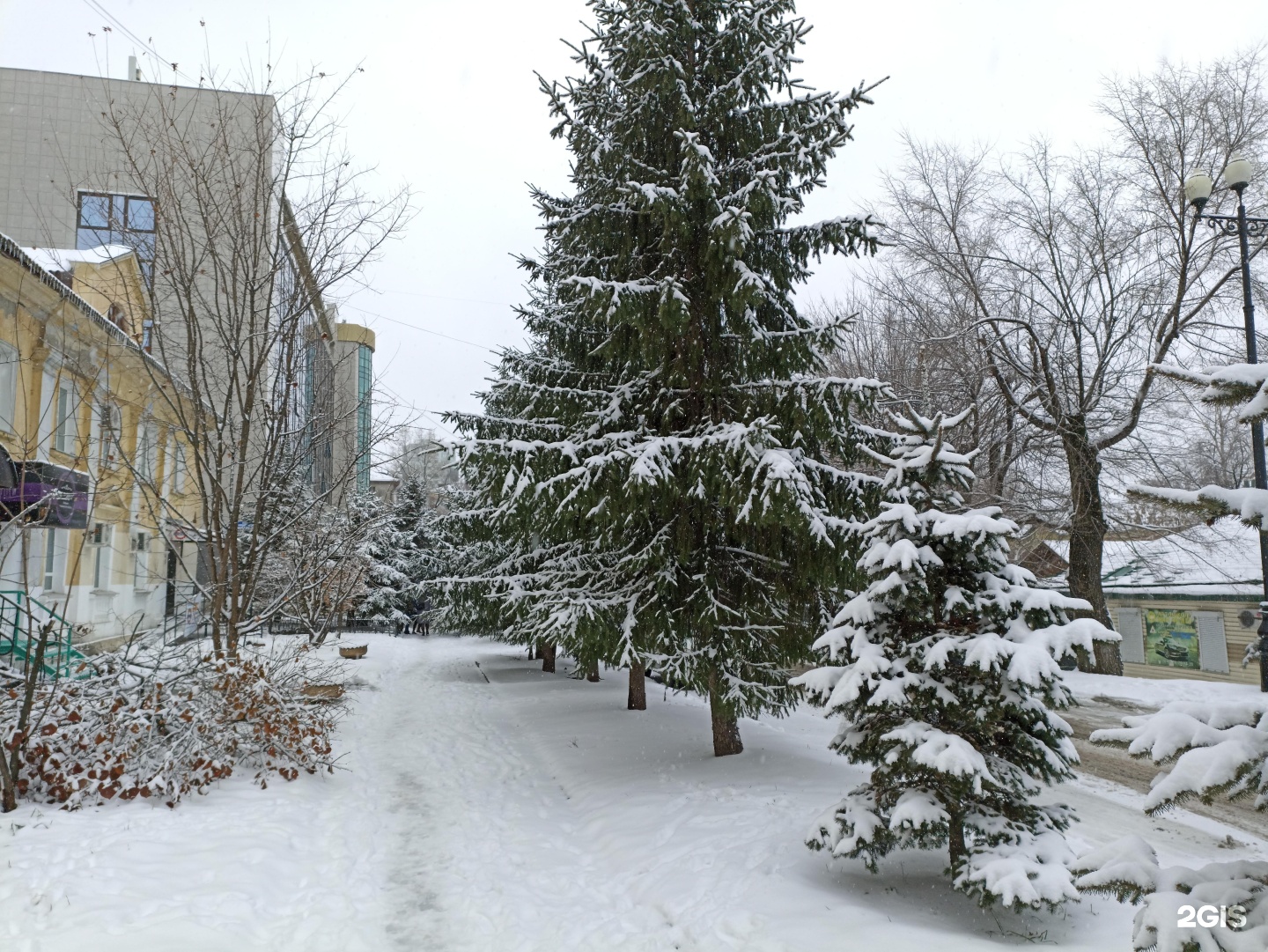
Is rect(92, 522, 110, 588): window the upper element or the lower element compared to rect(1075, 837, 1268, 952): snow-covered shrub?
upper

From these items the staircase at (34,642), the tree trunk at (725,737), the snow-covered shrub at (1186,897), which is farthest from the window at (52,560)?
the snow-covered shrub at (1186,897)

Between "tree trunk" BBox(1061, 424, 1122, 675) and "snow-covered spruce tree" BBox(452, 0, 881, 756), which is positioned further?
"tree trunk" BBox(1061, 424, 1122, 675)

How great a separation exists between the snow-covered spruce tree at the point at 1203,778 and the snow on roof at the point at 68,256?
42.4ft

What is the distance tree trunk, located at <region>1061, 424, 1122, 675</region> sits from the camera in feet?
54.7

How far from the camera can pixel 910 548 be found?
5180 millimetres

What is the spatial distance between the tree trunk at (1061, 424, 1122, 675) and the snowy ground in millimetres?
8578

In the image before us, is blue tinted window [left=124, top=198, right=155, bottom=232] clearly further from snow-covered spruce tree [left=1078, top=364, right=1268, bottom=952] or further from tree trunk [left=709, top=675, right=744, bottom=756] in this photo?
snow-covered spruce tree [left=1078, top=364, right=1268, bottom=952]

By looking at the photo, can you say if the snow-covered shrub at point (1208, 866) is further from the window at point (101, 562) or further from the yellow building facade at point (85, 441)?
the window at point (101, 562)

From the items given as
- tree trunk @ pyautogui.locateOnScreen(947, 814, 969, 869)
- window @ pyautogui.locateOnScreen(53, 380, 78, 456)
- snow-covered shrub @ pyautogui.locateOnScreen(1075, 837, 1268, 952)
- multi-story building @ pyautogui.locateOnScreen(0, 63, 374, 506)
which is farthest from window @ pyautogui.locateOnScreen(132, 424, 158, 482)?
snow-covered shrub @ pyautogui.locateOnScreen(1075, 837, 1268, 952)

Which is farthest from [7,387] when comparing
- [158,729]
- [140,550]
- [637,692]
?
[637,692]

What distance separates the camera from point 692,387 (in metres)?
9.16

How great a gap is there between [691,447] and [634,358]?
5.40 ft
